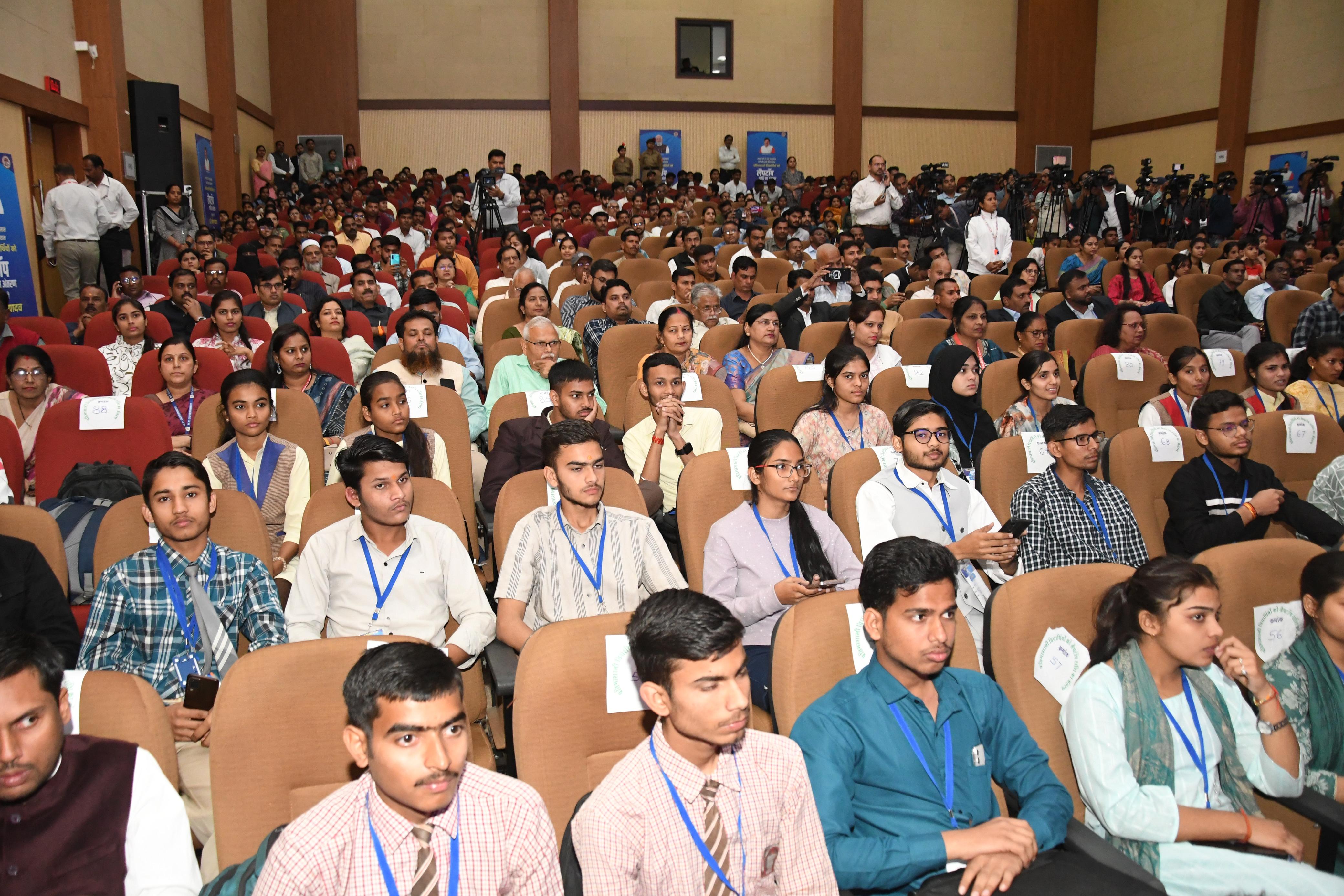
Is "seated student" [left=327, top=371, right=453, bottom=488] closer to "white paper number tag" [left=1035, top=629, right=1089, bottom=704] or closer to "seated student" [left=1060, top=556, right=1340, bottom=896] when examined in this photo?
"white paper number tag" [left=1035, top=629, right=1089, bottom=704]

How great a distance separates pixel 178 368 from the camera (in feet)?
12.7

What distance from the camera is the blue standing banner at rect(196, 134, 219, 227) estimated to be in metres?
10.6

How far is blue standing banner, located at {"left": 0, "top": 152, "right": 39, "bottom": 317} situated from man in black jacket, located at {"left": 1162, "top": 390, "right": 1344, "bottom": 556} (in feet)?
24.8

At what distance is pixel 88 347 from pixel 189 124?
7382mm

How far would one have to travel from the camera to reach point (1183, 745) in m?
1.89

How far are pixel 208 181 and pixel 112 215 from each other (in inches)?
131

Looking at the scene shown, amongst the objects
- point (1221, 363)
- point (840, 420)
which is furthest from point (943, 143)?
point (840, 420)

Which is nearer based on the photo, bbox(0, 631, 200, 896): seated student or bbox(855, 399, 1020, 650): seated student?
bbox(0, 631, 200, 896): seated student

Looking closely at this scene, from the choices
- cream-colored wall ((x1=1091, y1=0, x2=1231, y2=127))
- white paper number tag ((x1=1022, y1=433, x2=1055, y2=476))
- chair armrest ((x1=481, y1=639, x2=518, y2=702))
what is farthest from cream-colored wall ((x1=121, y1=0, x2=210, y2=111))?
cream-colored wall ((x1=1091, y1=0, x2=1231, y2=127))

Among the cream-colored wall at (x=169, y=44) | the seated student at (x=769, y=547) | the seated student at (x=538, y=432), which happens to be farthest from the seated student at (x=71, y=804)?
the cream-colored wall at (x=169, y=44)

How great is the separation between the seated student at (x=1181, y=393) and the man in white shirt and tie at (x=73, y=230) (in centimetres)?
771

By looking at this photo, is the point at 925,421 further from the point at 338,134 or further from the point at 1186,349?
the point at 338,134

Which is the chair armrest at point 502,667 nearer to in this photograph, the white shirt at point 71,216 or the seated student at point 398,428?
the seated student at point 398,428

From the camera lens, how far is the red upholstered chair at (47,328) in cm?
521
